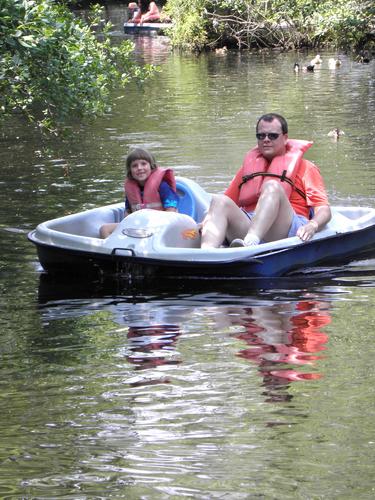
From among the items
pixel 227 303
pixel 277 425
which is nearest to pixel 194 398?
pixel 277 425

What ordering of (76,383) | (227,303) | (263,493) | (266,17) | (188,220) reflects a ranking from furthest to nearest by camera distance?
(266,17)
(188,220)
(227,303)
(76,383)
(263,493)

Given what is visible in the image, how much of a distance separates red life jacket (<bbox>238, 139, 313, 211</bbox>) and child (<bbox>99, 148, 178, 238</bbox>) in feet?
1.71

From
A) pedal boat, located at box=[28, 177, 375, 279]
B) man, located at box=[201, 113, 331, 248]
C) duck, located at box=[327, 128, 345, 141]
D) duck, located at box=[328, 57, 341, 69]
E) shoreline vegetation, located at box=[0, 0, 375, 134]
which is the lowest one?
duck, located at box=[327, 128, 345, 141]

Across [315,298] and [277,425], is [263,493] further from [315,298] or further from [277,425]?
[315,298]

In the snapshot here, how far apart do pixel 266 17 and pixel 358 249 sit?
78.3ft

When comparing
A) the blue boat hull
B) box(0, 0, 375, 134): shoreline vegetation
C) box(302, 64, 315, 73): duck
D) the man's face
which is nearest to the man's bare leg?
the blue boat hull

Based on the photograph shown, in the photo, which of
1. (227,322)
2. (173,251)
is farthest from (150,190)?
(227,322)

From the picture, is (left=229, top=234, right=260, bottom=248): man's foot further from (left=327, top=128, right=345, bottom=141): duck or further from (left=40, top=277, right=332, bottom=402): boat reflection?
(left=327, top=128, right=345, bottom=141): duck

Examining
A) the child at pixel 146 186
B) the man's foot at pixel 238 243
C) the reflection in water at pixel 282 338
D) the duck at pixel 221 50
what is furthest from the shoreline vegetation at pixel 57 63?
the duck at pixel 221 50

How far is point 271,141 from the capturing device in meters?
8.16

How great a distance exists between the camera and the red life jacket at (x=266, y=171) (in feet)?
26.8

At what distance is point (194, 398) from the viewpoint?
531 centimetres

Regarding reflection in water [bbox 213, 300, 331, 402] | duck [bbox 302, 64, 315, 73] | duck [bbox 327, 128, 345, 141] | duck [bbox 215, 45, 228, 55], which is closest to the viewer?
reflection in water [bbox 213, 300, 331, 402]

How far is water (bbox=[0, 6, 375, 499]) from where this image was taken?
4.34 metres
